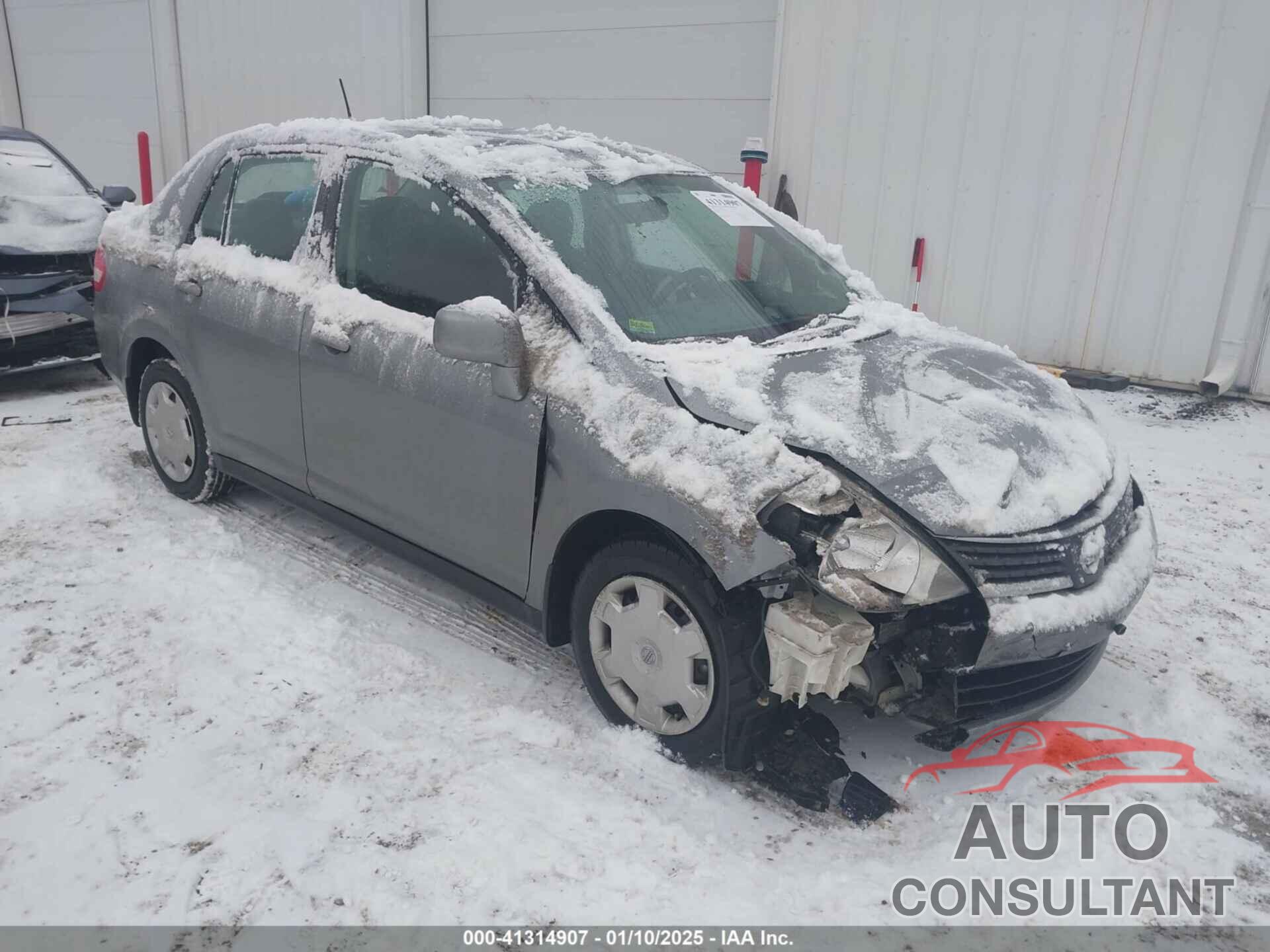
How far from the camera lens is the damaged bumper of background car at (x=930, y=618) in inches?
91.5

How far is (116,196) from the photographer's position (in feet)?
21.9

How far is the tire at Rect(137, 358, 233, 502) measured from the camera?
14.0 feet

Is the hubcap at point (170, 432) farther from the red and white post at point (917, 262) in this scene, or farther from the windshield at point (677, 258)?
the red and white post at point (917, 262)

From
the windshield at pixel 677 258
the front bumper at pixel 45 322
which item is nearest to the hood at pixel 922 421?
the windshield at pixel 677 258

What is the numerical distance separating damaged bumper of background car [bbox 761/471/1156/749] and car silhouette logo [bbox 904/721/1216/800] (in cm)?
23

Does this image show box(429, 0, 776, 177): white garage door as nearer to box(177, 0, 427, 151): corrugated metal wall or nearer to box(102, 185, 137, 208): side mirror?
box(177, 0, 427, 151): corrugated metal wall

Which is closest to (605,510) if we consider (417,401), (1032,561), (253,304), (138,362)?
(417,401)

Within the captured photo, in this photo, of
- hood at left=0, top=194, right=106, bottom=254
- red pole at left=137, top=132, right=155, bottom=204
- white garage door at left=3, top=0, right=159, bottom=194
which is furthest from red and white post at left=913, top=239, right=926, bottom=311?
white garage door at left=3, top=0, right=159, bottom=194

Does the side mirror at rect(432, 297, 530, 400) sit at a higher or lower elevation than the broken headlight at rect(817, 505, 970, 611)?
higher

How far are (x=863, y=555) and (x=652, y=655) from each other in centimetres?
71

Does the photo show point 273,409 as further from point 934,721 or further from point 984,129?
point 984,129

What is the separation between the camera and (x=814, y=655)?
92.4 inches

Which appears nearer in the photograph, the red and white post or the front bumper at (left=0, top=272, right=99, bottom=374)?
the front bumper at (left=0, top=272, right=99, bottom=374)

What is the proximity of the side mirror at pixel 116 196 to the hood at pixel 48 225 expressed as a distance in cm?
15
